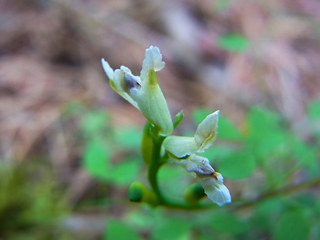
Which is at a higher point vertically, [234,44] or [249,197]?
[234,44]

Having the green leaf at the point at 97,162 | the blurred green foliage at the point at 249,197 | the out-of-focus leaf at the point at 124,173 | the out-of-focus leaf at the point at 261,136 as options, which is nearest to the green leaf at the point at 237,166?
the blurred green foliage at the point at 249,197

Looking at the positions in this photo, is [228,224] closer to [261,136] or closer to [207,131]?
[261,136]

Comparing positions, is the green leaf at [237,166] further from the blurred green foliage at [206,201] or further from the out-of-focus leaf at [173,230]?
the out-of-focus leaf at [173,230]

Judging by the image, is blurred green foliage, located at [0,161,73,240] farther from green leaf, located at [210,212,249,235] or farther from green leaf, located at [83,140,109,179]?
green leaf, located at [210,212,249,235]

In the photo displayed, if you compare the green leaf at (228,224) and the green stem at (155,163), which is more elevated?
the green stem at (155,163)

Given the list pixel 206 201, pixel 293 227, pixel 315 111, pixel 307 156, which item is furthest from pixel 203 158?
pixel 206 201

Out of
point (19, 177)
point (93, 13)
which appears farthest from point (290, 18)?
point (19, 177)

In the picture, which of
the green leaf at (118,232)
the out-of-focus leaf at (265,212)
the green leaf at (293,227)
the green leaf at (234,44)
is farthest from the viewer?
the green leaf at (234,44)
